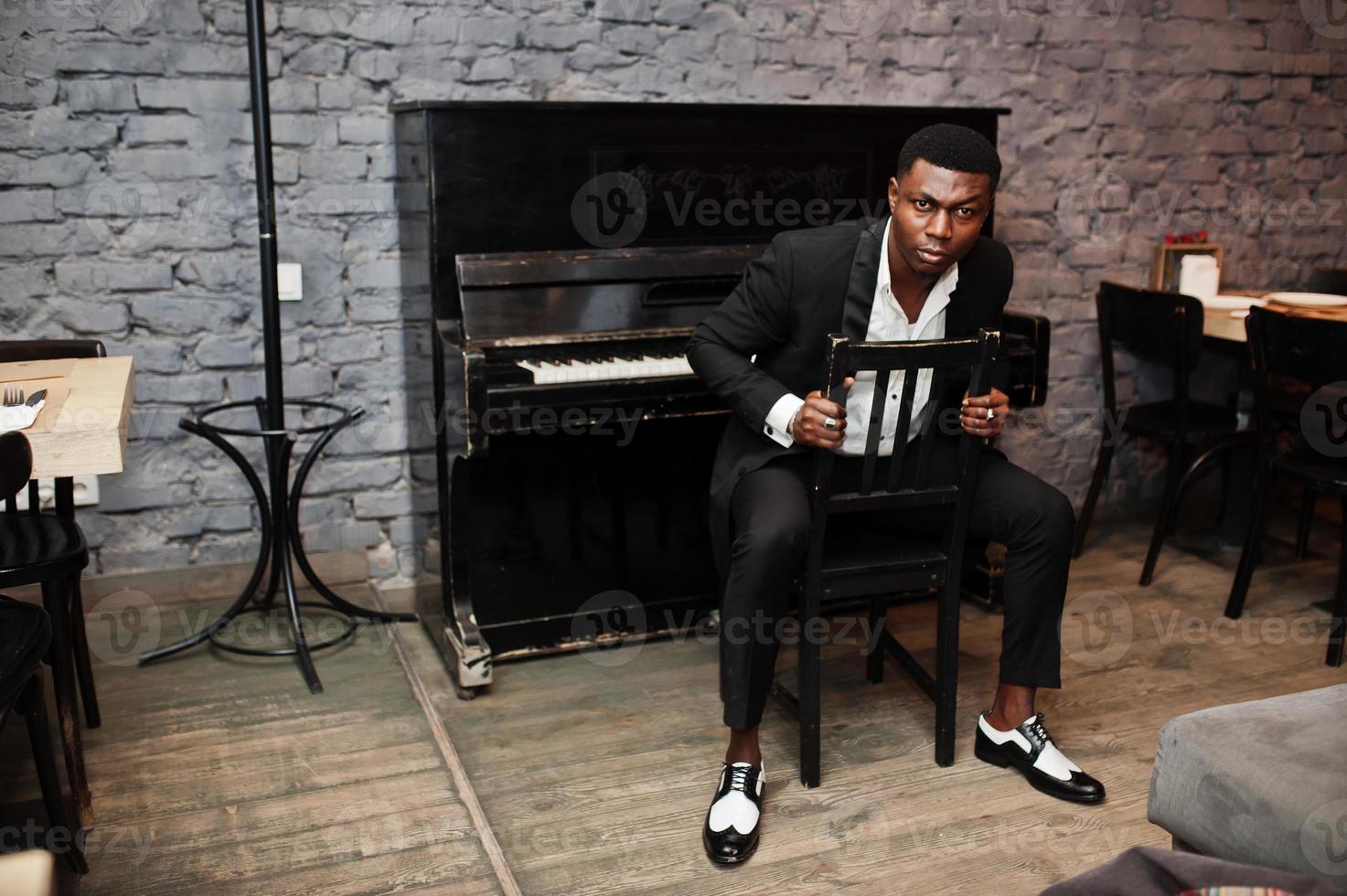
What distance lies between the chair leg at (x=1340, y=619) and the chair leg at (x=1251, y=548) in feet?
0.62

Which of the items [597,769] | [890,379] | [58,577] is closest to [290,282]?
[58,577]

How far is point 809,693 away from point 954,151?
3.50ft

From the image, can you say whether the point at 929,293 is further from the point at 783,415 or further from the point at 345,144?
the point at 345,144

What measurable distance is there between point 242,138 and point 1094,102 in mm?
2617

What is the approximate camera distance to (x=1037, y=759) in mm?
2475

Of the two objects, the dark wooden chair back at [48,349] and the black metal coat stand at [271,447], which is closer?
the dark wooden chair back at [48,349]

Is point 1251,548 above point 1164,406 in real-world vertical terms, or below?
below

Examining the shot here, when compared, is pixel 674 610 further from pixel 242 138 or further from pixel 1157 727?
pixel 242 138

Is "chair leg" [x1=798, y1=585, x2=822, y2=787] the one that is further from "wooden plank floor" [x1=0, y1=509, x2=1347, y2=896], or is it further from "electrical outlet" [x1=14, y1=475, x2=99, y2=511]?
"electrical outlet" [x1=14, y1=475, x2=99, y2=511]

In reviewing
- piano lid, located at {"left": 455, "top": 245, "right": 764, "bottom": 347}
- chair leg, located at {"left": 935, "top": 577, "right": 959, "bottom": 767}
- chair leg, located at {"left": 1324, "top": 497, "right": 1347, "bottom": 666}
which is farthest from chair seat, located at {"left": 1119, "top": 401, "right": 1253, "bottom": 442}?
chair leg, located at {"left": 935, "top": 577, "right": 959, "bottom": 767}

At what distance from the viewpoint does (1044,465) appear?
4.18m

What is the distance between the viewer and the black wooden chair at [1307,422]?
9.91 ft

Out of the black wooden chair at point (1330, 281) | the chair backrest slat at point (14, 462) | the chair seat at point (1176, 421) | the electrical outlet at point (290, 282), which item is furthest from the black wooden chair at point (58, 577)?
the black wooden chair at point (1330, 281)

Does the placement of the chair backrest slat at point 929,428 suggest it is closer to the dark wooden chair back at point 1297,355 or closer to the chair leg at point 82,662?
the dark wooden chair back at point 1297,355
